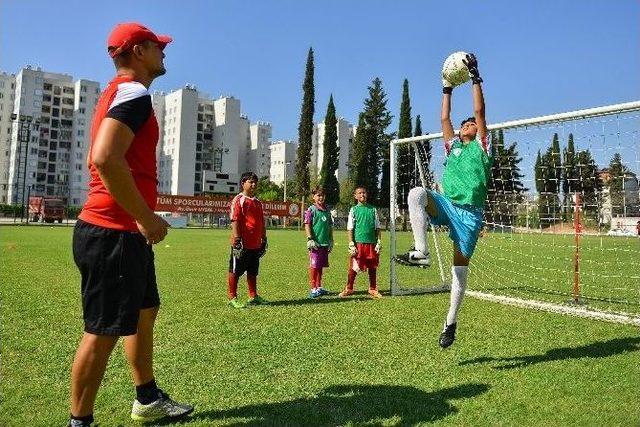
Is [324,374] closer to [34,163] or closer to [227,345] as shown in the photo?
[227,345]

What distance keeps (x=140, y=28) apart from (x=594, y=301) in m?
8.69

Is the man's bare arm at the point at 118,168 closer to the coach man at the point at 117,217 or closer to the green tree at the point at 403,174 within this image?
the coach man at the point at 117,217

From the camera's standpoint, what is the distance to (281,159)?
5044 inches

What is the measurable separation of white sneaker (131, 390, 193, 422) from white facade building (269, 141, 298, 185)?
123466 mm

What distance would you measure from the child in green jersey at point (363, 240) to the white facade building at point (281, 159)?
117 meters

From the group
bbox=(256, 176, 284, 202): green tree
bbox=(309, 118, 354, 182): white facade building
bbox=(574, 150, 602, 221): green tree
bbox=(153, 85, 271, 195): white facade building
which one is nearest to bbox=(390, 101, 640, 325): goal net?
bbox=(574, 150, 602, 221): green tree

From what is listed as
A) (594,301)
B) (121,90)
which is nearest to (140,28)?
(121,90)

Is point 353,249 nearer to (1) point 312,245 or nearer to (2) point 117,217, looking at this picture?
(1) point 312,245

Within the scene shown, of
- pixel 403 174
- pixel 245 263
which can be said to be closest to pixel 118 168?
pixel 245 263

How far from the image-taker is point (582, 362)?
15.4 ft

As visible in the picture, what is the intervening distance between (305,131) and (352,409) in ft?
195

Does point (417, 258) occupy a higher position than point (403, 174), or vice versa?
point (403, 174)

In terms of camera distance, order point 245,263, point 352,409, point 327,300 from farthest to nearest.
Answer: point 327,300, point 245,263, point 352,409

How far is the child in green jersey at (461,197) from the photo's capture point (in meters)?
4.69
